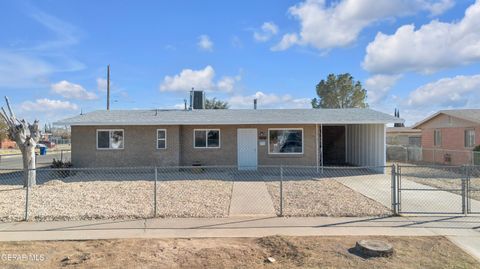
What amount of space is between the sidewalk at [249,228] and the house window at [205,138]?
36.8 ft

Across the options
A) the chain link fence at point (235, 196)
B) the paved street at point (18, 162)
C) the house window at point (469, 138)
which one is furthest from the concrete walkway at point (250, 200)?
the paved street at point (18, 162)

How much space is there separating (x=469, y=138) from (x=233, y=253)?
23353mm

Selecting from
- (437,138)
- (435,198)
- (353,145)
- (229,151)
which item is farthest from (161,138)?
(437,138)

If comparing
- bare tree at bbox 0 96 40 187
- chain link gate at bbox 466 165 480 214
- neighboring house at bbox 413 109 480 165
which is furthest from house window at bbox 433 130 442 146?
bare tree at bbox 0 96 40 187

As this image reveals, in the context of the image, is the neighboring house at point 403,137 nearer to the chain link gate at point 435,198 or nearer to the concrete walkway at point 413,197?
the chain link gate at point 435,198

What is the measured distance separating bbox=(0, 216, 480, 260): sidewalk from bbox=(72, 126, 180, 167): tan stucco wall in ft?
35.3

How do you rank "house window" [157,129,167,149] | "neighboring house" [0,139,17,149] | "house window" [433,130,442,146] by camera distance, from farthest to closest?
"neighboring house" [0,139,17,149]
"house window" [433,130,442,146]
"house window" [157,129,167,149]

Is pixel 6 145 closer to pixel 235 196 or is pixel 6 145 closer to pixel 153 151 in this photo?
pixel 153 151

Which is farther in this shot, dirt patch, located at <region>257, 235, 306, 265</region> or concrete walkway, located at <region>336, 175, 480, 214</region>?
concrete walkway, located at <region>336, 175, 480, 214</region>

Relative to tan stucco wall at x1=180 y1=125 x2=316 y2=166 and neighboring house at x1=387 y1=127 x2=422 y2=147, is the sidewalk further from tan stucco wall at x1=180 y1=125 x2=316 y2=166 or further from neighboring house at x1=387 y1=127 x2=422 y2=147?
neighboring house at x1=387 y1=127 x2=422 y2=147

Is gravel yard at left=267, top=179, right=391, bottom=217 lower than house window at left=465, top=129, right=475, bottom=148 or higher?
lower

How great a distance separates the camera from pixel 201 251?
648cm

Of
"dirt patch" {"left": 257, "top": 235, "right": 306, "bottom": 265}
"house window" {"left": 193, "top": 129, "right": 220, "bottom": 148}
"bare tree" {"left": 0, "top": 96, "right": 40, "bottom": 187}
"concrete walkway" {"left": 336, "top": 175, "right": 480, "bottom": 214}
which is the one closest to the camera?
"dirt patch" {"left": 257, "top": 235, "right": 306, "bottom": 265}

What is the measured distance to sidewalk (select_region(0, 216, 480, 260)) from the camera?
7523mm
